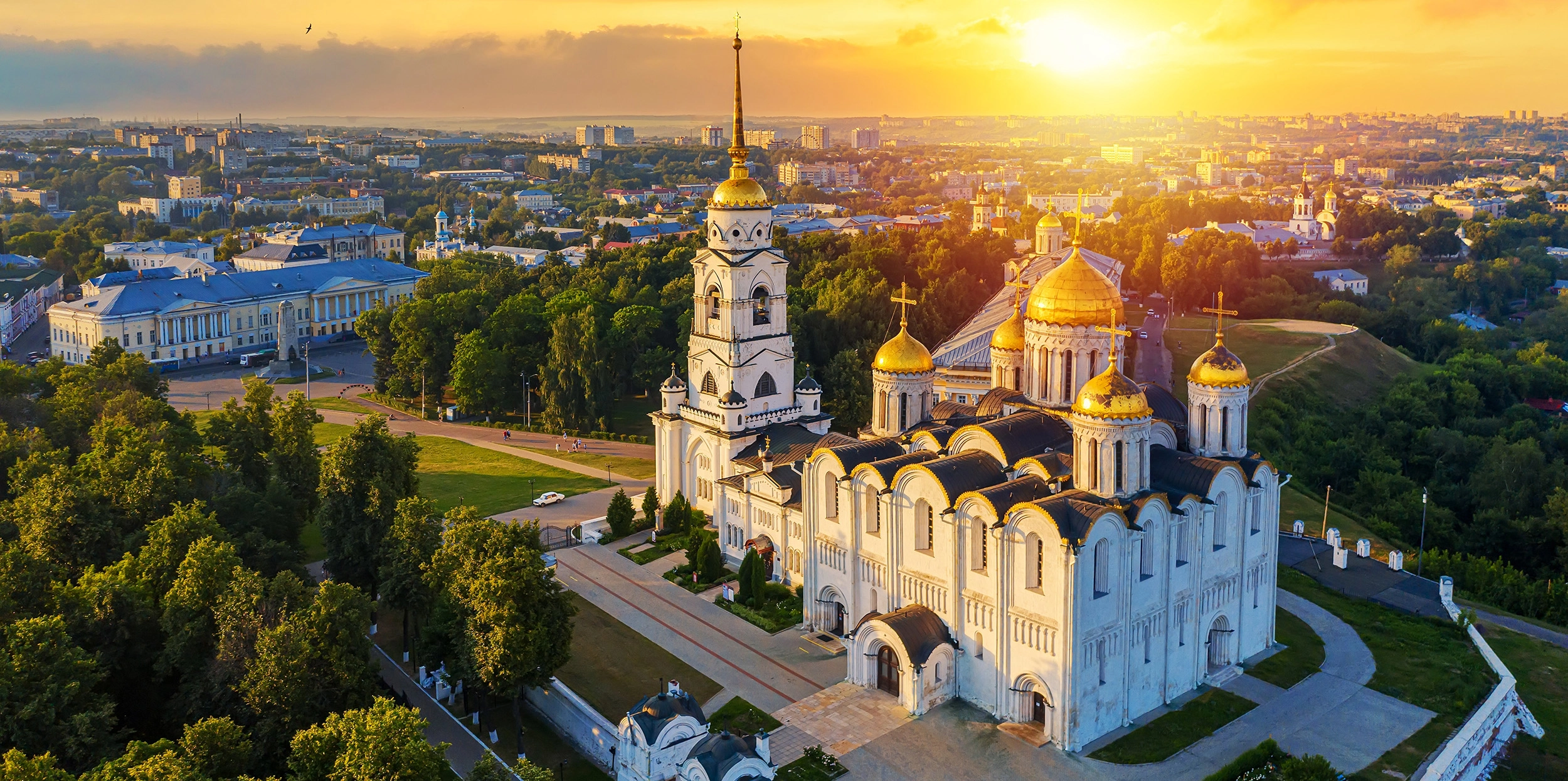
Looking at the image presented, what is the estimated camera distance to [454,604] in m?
24.0

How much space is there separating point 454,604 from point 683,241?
169 ft

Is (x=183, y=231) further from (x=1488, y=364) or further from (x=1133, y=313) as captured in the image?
(x=1488, y=364)

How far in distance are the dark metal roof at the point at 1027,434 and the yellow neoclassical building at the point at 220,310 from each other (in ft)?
156

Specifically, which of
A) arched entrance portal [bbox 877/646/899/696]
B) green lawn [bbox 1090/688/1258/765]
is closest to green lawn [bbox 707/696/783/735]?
arched entrance portal [bbox 877/646/899/696]

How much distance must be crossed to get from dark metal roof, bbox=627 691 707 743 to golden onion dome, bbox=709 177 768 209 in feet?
55.7

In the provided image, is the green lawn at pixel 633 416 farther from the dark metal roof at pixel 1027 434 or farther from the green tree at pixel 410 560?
the dark metal roof at pixel 1027 434

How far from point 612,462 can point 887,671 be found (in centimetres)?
2223

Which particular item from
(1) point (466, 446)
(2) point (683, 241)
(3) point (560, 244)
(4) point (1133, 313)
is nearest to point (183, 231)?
(3) point (560, 244)

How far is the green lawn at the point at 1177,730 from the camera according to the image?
22719 millimetres

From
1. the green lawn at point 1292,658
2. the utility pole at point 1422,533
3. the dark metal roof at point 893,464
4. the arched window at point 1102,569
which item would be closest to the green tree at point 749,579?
the dark metal roof at point 893,464

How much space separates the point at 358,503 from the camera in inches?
1144

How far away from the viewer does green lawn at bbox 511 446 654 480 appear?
144ft

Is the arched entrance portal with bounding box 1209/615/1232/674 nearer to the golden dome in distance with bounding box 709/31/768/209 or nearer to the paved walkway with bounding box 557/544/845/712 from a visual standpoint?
the paved walkway with bounding box 557/544/845/712

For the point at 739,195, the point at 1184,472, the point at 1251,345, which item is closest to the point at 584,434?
the point at 739,195
